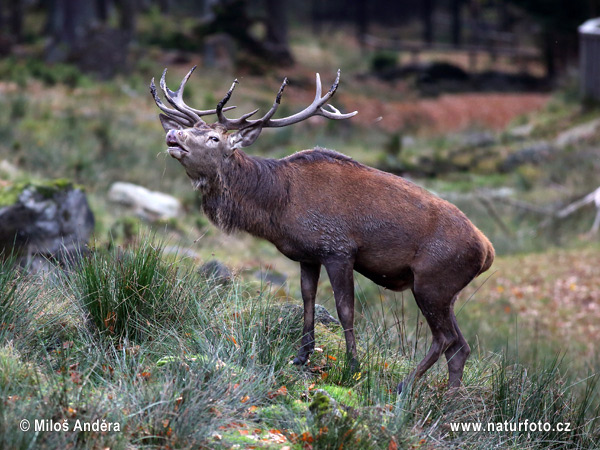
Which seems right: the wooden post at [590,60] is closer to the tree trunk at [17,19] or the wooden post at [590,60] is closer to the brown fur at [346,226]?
the brown fur at [346,226]

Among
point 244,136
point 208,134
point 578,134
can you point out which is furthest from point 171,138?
point 578,134

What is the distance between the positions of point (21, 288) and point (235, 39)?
89.9 ft

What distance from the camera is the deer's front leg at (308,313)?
6.61m

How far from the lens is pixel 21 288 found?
21.7 feet

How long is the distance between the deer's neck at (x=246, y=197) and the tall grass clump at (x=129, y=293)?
24.1 inches

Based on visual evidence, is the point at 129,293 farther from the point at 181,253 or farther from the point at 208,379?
the point at 181,253

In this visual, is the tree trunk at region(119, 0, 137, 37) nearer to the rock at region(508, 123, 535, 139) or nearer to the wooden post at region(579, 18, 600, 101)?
the rock at region(508, 123, 535, 139)

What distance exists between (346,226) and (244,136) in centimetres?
113

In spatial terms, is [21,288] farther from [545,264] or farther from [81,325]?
[545,264]

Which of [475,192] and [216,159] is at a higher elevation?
[216,159]

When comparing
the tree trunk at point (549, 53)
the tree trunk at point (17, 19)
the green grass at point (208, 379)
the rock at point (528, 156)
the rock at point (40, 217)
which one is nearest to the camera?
the green grass at point (208, 379)

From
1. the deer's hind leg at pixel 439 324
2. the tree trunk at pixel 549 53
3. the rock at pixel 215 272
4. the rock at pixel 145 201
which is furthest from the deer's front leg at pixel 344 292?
the tree trunk at pixel 549 53

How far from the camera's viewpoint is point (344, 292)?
648 cm

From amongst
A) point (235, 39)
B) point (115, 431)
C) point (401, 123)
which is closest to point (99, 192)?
point (115, 431)
